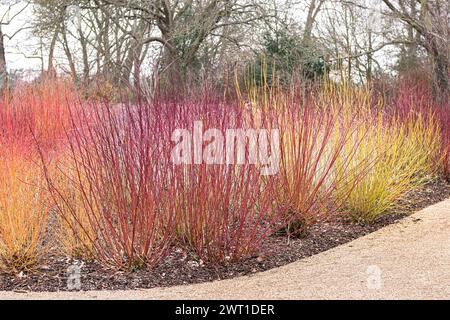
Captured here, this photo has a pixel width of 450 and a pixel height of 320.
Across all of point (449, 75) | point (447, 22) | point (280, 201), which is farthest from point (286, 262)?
point (447, 22)

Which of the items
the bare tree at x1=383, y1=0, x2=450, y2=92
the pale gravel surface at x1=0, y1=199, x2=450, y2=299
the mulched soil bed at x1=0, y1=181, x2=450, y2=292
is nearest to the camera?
the pale gravel surface at x1=0, y1=199, x2=450, y2=299

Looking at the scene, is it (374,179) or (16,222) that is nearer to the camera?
(16,222)

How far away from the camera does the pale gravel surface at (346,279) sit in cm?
419

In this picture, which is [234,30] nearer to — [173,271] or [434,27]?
[434,27]

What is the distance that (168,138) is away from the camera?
14.3 feet

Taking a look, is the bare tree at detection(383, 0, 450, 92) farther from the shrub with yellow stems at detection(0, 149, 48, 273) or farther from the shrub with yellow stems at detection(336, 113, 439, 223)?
the shrub with yellow stems at detection(0, 149, 48, 273)

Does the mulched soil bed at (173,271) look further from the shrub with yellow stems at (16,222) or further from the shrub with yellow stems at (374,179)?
the shrub with yellow stems at (374,179)

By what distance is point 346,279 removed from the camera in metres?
4.50

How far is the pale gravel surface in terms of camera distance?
165 inches
